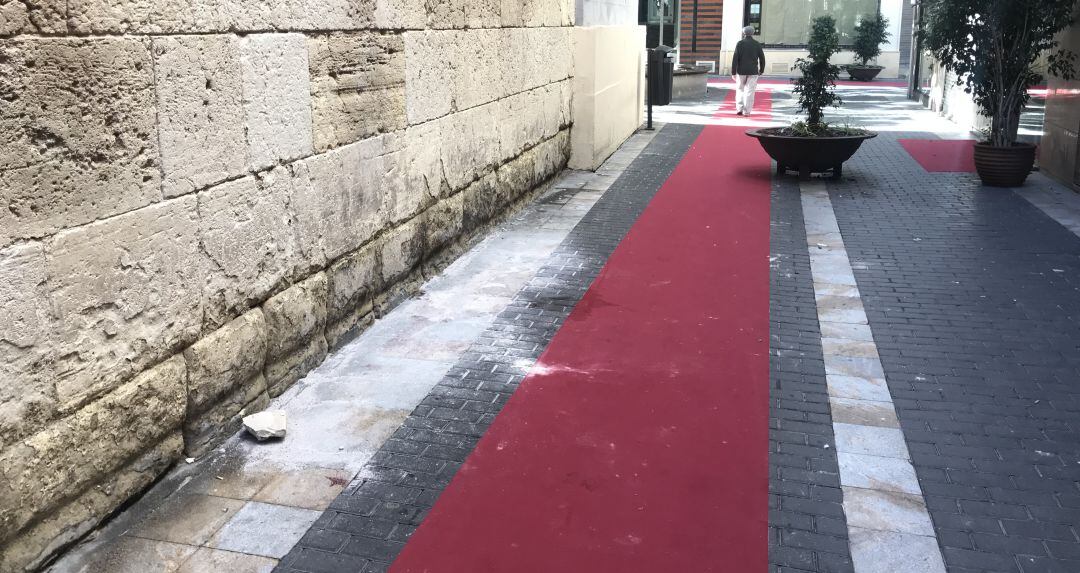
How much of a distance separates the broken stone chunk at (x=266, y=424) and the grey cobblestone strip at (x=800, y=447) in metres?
2.19

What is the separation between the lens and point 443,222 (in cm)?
719

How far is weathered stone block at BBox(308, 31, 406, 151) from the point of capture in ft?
17.0

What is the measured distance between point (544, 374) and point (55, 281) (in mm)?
2576

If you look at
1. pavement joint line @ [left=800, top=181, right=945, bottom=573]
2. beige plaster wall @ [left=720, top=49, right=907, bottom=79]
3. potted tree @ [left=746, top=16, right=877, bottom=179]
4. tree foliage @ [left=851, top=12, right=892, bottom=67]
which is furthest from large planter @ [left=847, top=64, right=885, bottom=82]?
pavement joint line @ [left=800, top=181, right=945, bottom=573]

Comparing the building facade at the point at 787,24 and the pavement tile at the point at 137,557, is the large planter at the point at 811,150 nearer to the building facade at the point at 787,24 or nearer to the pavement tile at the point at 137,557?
the pavement tile at the point at 137,557

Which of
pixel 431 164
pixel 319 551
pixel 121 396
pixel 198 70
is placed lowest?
pixel 319 551

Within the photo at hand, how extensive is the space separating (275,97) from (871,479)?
129 inches

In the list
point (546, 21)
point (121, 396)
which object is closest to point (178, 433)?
point (121, 396)

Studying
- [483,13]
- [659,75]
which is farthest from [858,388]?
[659,75]

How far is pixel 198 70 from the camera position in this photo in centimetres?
411

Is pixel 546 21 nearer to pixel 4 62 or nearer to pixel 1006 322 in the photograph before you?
pixel 1006 322

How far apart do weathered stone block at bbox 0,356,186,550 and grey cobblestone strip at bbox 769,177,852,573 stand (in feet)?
8.09

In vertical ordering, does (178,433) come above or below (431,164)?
below

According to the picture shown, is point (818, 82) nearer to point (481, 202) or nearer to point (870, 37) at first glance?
point (481, 202)
